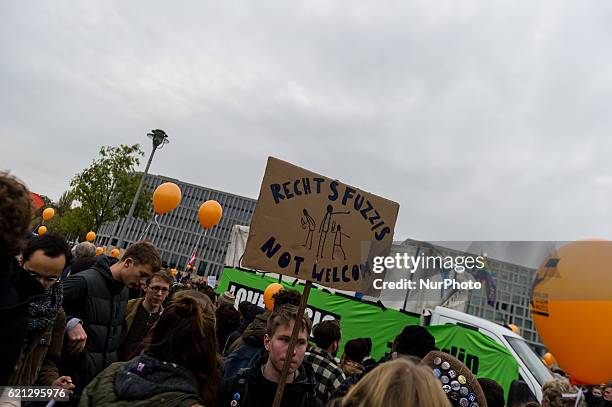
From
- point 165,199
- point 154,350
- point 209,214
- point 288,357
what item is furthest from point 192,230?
point 154,350

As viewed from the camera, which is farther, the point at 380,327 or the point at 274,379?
the point at 380,327

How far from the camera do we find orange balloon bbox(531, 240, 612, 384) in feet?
14.4

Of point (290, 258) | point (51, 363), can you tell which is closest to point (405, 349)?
point (290, 258)

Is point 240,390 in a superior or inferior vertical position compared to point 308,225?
inferior

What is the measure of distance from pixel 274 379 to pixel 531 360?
567 cm

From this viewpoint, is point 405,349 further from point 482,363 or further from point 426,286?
point 426,286

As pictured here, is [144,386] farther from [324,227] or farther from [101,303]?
[324,227]

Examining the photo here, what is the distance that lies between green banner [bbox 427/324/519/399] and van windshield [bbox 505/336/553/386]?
0.25 metres

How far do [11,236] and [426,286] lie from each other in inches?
340

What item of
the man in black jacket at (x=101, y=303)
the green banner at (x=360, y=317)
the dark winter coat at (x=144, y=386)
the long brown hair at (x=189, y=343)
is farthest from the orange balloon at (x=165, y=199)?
the dark winter coat at (x=144, y=386)

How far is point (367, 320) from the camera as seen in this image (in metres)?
8.70

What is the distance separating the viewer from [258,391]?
236 centimetres

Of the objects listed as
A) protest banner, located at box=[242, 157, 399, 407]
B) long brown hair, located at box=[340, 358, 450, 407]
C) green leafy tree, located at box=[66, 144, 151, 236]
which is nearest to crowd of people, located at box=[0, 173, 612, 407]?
long brown hair, located at box=[340, 358, 450, 407]

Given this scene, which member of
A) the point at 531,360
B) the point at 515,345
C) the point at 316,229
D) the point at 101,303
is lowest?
the point at 101,303
